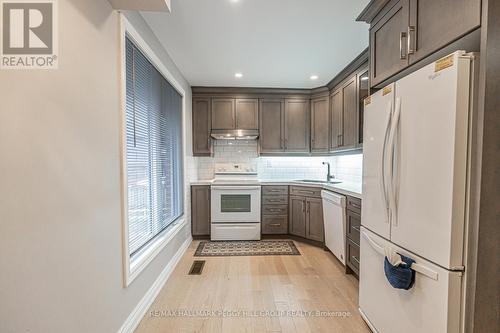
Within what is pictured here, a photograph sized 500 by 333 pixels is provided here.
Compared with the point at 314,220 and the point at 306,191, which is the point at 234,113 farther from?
the point at 314,220

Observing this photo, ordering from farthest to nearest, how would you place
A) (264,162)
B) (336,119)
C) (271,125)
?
1. (264,162)
2. (271,125)
3. (336,119)

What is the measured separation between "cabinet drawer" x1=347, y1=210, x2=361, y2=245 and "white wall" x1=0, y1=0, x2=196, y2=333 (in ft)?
6.93

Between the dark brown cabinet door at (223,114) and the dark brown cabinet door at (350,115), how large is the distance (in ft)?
5.96

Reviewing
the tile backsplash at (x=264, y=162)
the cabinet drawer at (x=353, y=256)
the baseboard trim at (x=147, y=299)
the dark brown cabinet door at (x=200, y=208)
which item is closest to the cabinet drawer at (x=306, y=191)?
the tile backsplash at (x=264, y=162)

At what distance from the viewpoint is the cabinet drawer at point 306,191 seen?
368cm

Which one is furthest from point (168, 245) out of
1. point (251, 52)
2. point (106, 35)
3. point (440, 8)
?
point (440, 8)

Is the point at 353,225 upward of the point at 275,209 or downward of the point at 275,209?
upward

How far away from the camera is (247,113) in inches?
170

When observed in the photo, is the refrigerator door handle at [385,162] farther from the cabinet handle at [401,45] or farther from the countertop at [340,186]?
the countertop at [340,186]

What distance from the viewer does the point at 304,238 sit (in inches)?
155

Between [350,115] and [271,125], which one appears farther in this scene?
[271,125]

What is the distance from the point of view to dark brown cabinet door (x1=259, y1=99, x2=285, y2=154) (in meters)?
4.34

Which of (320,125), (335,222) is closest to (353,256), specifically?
(335,222)

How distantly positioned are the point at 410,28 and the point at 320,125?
277cm
